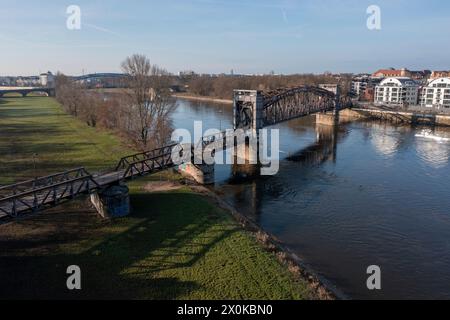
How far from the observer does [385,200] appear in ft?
108

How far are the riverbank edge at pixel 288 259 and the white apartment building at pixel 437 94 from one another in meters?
88.6

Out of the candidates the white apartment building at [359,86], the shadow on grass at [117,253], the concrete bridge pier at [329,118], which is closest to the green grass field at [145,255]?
the shadow on grass at [117,253]

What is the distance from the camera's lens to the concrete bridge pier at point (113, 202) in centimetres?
2499

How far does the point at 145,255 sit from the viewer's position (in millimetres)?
20125

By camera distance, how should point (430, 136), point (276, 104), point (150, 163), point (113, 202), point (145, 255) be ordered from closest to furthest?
point (145, 255), point (113, 202), point (150, 163), point (276, 104), point (430, 136)

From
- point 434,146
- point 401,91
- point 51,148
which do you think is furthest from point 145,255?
point 401,91

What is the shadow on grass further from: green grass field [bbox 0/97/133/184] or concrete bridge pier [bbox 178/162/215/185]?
green grass field [bbox 0/97/133/184]

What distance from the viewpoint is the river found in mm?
20844

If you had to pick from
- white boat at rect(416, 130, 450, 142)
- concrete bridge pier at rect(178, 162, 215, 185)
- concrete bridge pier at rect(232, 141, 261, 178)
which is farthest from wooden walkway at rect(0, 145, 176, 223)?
white boat at rect(416, 130, 450, 142)

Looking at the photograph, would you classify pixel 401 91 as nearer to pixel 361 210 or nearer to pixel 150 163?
pixel 361 210

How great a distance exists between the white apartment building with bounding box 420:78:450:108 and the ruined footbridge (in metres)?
27.1

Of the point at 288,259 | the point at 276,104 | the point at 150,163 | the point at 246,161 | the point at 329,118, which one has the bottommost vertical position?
the point at 288,259

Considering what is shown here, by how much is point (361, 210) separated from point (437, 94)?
90571 millimetres

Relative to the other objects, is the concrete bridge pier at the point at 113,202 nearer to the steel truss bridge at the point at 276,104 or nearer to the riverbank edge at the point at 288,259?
the riverbank edge at the point at 288,259
